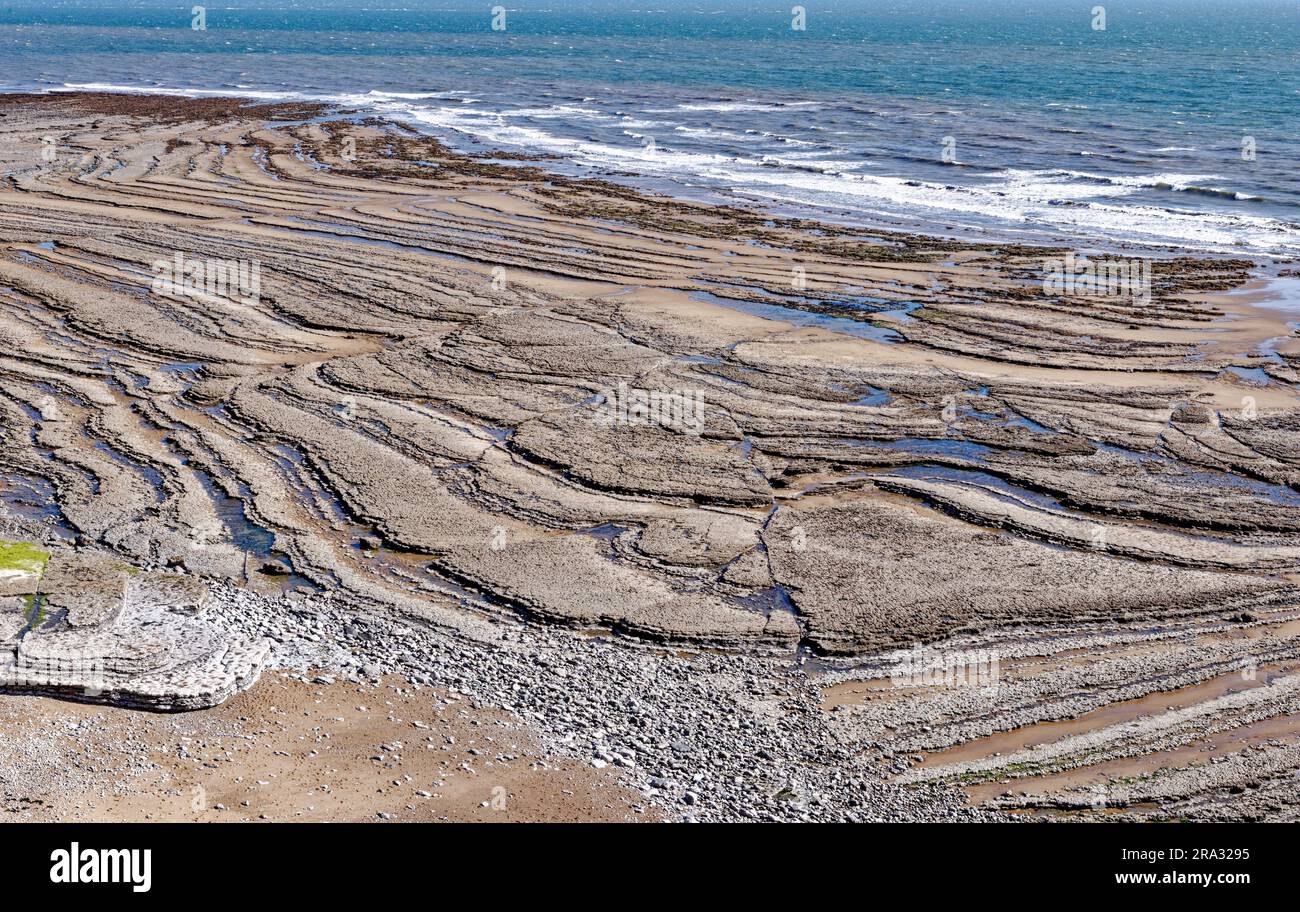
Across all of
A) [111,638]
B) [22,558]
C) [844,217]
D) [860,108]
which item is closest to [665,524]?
[111,638]

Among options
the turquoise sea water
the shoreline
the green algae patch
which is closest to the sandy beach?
the green algae patch

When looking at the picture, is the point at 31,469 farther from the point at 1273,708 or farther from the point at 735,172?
the point at 735,172

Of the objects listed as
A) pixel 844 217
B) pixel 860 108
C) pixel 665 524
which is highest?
pixel 860 108

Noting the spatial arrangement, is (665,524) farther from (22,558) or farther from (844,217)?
(844,217)

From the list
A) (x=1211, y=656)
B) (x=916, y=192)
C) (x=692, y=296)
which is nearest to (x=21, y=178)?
(x=692, y=296)

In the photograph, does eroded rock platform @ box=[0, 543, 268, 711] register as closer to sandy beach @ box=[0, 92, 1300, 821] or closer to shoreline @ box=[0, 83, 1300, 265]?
sandy beach @ box=[0, 92, 1300, 821]
